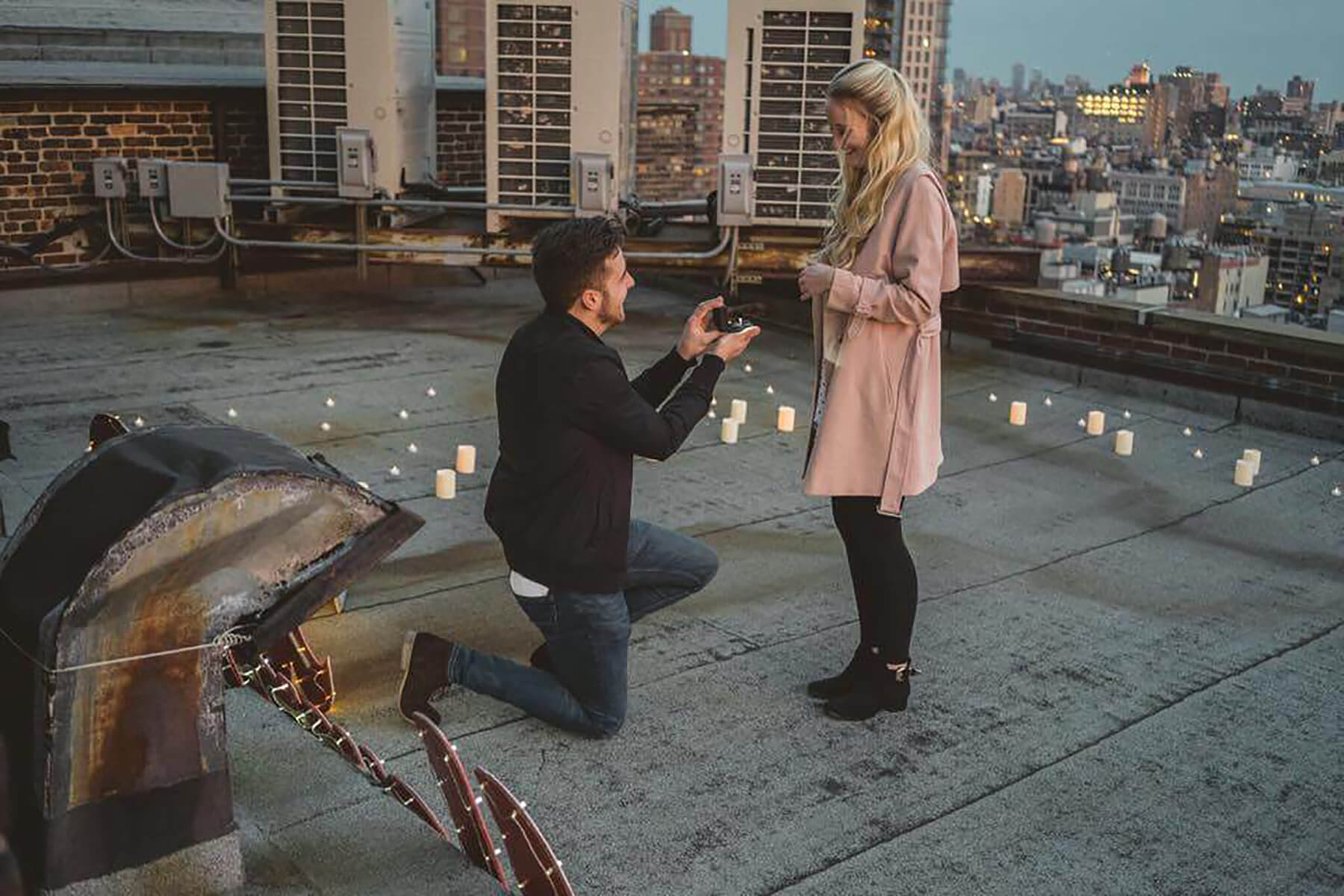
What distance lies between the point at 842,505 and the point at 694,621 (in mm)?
972

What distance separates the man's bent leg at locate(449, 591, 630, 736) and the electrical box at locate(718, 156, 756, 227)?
236 inches

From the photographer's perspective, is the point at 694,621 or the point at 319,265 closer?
the point at 694,621

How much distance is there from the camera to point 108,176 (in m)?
9.73

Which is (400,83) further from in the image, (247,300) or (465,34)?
(465,34)

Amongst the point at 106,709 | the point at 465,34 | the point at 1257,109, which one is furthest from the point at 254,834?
the point at 1257,109

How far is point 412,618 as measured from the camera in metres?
4.47

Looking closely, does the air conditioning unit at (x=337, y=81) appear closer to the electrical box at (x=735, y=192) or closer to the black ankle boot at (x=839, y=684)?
the electrical box at (x=735, y=192)

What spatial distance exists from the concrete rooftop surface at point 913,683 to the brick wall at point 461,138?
5.10 m

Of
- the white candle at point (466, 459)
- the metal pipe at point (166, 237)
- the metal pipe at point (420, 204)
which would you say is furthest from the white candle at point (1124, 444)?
the metal pipe at point (166, 237)

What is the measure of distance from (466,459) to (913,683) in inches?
105

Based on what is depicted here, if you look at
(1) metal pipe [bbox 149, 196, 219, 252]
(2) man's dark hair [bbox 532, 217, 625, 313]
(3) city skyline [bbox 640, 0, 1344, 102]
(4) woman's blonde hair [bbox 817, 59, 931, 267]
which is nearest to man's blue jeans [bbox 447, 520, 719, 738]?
(2) man's dark hair [bbox 532, 217, 625, 313]

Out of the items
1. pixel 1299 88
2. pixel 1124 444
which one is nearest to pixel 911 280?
pixel 1124 444

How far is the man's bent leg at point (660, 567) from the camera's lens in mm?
3861

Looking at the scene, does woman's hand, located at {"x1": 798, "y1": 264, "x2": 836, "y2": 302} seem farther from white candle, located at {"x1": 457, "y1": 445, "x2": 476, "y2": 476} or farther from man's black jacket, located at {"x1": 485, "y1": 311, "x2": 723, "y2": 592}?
white candle, located at {"x1": 457, "y1": 445, "x2": 476, "y2": 476}
